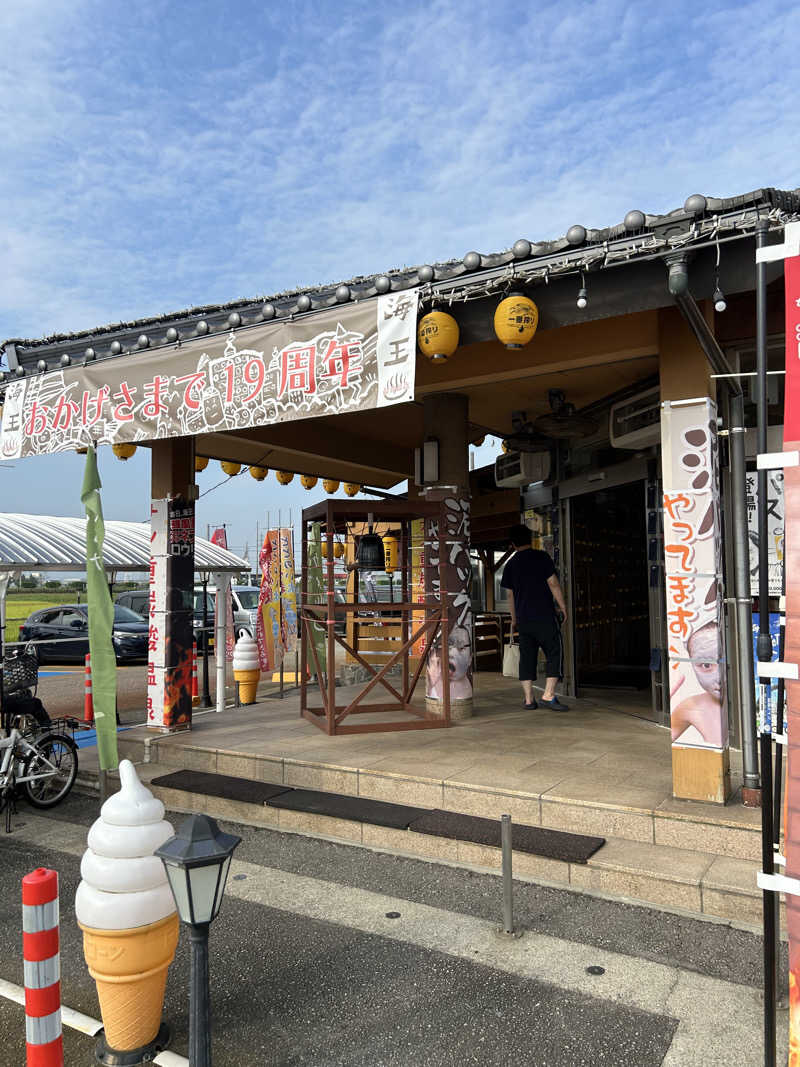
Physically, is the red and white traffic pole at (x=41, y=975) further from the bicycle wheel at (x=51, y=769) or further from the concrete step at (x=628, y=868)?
the bicycle wheel at (x=51, y=769)

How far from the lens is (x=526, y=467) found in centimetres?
896

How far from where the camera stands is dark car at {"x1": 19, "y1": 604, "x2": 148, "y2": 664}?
1589 cm

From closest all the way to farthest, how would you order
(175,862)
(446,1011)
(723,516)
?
(175,862)
(446,1011)
(723,516)

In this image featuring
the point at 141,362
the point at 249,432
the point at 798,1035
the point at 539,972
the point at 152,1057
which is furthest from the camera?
the point at 249,432

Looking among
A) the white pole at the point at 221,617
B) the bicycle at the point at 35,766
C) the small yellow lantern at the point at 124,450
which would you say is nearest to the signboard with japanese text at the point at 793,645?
the bicycle at the point at 35,766

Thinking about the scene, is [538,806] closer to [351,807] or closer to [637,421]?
Result: [351,807]

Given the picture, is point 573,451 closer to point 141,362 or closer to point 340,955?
point 141,362

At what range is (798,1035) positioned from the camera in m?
1.95

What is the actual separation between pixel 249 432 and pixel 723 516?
5.09m

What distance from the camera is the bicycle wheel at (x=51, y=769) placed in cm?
600

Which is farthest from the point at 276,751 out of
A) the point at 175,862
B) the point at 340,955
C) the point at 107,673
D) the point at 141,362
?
the point at 175,862

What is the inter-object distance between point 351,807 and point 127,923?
8.47 ft

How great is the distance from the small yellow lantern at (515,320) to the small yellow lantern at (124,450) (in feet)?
17.6

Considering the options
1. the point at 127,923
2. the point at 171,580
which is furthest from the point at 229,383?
the point at 127,923
